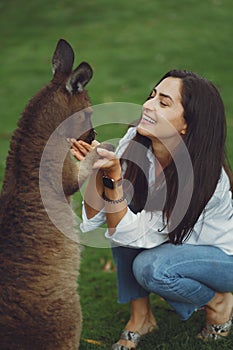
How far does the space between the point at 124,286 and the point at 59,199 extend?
0.82 m

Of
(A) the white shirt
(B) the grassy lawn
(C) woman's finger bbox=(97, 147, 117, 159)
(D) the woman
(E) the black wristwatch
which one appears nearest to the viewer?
(C) woman's finger bbox=(97, 147, 117, 159)

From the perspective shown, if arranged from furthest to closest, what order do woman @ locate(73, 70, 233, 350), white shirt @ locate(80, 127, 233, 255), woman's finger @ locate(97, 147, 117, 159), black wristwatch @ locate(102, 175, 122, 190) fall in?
white shirt @ locate(80, 127, 233, 255), woman @ locate(73, 70, 233, 350), black wristwatch @ locate(102, 175, 122, 190), woman's finger @ locate(97, 147, 117, 159)

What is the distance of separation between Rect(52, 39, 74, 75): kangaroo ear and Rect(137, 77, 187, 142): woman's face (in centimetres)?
41

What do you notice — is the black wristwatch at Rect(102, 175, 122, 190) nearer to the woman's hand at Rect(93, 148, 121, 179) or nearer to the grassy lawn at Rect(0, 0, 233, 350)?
the woman's hand at Rect(93, 148, 121, 179)

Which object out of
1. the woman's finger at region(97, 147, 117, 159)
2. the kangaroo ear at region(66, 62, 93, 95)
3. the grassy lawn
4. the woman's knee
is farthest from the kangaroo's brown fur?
the grassy lawn

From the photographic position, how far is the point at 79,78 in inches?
127

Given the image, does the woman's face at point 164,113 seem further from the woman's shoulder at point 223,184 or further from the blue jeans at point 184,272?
the blue jeans at point 184,272

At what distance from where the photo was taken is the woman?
10.7 feet

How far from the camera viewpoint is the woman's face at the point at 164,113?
3.24m

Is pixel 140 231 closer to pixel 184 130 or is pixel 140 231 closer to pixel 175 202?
pixel 175 202

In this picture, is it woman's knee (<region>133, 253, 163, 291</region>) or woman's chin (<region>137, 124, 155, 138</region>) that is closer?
woman's chin (<region>137, 124, 155, 138</region>)

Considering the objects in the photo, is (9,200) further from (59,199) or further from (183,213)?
(183,213)

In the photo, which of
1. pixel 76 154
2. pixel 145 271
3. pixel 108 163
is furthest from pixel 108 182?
pixel 145 271

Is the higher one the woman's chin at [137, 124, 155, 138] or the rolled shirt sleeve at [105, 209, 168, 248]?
the woman's chin at [137, 124, 155, 138]
